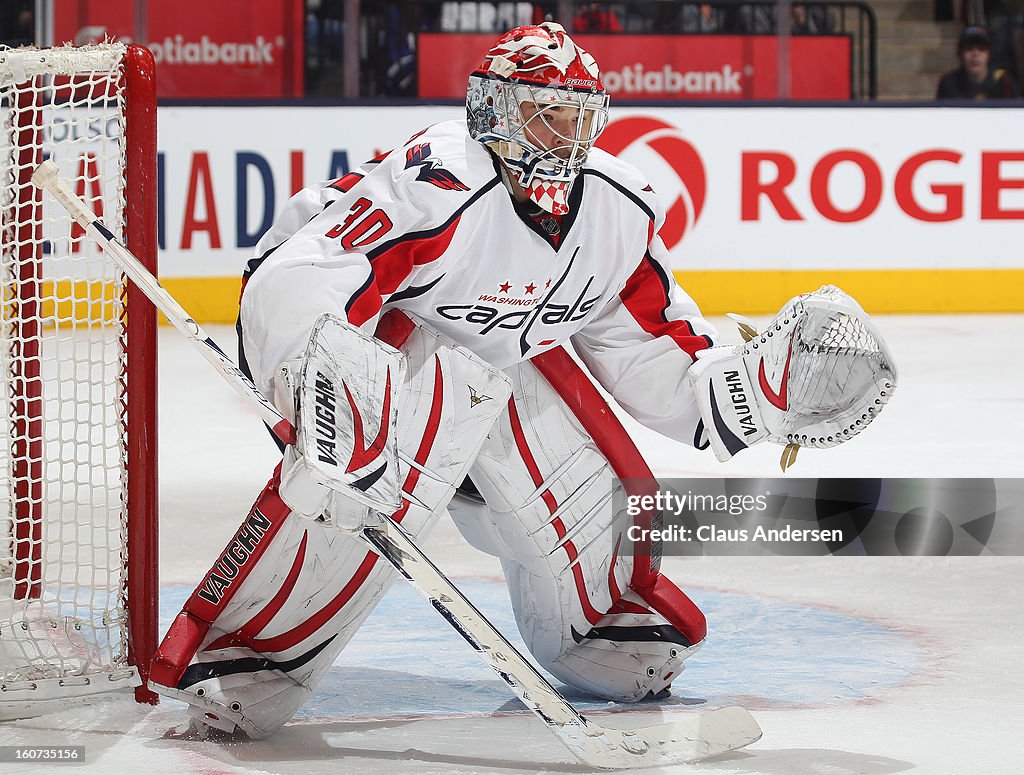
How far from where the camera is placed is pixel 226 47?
671 centimetres

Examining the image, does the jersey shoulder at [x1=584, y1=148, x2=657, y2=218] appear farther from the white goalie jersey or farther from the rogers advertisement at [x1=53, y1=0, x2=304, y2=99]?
the rogers advertisement at [x1=53, y1=0, x2=304, y2=99]

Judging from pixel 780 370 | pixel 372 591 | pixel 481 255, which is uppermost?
pixel 481 255

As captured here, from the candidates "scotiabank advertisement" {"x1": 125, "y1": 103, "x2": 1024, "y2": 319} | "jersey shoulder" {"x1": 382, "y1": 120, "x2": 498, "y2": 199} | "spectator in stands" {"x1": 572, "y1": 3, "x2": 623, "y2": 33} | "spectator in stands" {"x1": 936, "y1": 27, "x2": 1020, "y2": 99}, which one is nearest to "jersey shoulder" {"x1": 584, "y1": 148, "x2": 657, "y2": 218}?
"jersey shoulder" {"x1": 382, "y1": 120, "x2": 498, "y2": 199}

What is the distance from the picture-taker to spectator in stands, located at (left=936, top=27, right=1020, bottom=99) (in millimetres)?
7062

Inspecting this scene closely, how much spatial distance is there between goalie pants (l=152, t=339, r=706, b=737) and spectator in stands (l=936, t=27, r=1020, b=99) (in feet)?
16.8

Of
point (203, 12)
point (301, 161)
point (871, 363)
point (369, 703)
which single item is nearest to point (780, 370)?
point (871, 363)

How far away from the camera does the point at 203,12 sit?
6.73 meters

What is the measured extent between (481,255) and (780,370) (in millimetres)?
459

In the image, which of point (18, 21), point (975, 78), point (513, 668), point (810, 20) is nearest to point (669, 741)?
point (513, 668)

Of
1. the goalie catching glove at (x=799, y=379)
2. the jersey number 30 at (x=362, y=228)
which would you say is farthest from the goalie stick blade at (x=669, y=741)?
the jersey number 30 at (x=362, y=228)

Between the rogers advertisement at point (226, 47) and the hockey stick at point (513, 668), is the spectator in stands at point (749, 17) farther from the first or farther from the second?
the hockey stick at point (513, 668)

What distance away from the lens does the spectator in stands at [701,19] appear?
22.9 ft

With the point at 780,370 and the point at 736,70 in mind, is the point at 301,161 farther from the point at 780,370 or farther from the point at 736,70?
the point at 780,370

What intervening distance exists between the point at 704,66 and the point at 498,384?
4.97 metres
